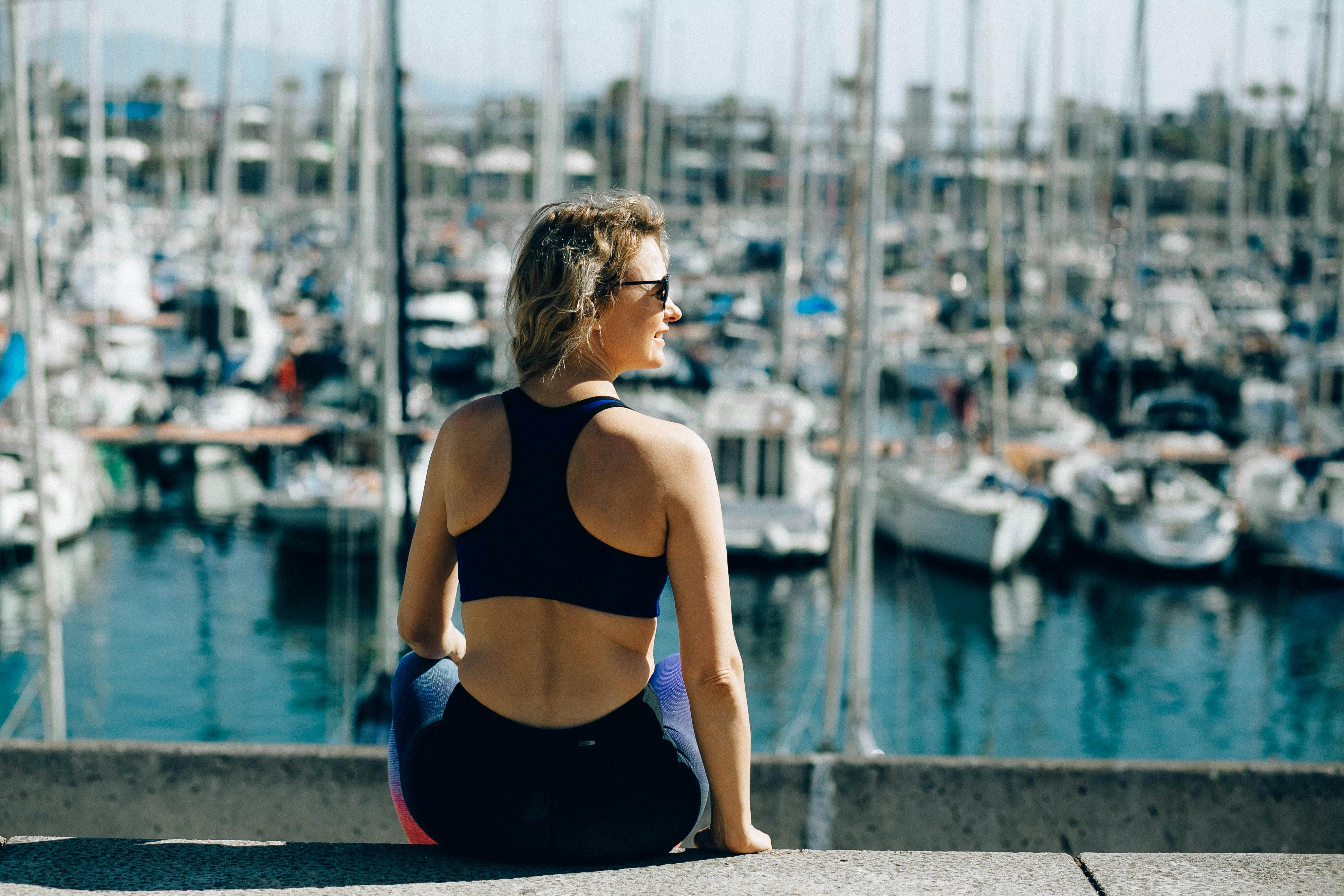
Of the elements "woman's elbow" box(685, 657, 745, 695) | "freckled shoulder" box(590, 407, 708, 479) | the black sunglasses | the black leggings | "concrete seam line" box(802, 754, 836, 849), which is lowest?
"concrete seam line" box(802, 754, 836, 849)

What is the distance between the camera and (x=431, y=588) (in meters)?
2.76

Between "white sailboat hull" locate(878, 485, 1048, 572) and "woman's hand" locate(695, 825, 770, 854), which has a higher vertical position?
"woman's hand" locate(695, 825, 770, 854)

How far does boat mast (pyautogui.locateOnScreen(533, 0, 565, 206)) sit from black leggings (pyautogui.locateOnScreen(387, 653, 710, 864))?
20.8 m

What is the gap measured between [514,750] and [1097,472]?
899 inches

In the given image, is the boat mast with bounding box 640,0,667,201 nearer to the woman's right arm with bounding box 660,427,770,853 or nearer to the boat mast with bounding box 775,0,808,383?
the boat mast with bounding box 775,0,808,383

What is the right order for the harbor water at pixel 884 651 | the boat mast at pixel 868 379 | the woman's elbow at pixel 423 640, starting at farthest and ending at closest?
the harbor water at pixel 884 651
the boat mast at pixel 868 379
the woman's elbow at pixel 423 640

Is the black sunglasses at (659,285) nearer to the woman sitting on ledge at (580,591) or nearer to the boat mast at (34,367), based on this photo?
the woman sitting on ledge at (580,591)

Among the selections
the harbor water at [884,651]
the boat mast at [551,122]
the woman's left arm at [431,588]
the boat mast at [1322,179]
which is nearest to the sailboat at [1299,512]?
the harbor water at [884,651]

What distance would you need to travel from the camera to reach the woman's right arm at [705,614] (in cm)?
242

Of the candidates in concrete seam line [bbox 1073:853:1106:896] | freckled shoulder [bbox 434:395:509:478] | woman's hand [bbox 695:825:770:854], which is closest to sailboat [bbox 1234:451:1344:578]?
concrete seam line [bbox 1073:853:1106:896]

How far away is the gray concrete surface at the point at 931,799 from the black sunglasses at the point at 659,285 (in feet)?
5.80

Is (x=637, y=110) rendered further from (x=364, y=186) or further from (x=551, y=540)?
(x=551, y=540)

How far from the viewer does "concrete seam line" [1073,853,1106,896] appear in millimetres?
2656

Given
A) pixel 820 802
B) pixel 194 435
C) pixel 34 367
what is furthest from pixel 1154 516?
pixel 820 802
